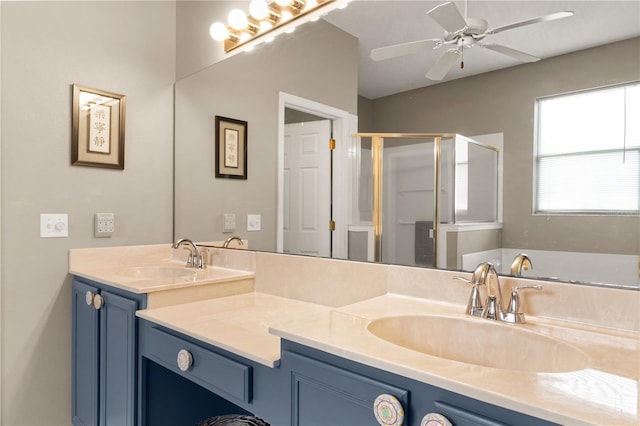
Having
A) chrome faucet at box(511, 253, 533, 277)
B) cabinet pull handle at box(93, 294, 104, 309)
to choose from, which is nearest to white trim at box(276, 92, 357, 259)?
chrome faucet at box(511, 253, 533, 277)

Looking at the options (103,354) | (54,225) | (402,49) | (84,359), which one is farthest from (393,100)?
(84,359)

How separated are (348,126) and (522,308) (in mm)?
839

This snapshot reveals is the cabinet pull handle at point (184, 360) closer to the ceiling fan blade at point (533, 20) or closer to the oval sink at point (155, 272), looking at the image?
the oval sink at point (155, 272)

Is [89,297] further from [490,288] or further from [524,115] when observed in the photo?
[524,115]

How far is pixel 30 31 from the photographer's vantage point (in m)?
1.87

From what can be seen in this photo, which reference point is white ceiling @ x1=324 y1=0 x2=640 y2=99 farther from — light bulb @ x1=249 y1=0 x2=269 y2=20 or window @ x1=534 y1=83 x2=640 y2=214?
light bulb @ x1=249 y1=0 x2=269 y2=20

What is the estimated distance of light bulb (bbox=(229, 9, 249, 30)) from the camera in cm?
195

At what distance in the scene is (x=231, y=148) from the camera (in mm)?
2074

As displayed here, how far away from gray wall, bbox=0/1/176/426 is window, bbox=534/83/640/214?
76.9 inches

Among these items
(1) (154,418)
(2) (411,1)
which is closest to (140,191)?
(1) (154,418)

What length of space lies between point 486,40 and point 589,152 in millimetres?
422

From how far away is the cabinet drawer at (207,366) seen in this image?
1.07m

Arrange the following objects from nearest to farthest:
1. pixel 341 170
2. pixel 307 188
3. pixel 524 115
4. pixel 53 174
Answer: pixel 524 115
pixel 341 170
pixel 307 188
pixel 53 174

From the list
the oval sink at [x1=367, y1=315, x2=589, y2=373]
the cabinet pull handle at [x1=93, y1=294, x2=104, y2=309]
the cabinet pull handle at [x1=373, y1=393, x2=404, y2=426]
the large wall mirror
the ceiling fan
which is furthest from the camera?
the cabinet pull handle at [x1=93, y1=294, x2=104, y2=309]
